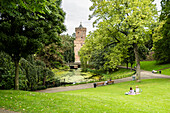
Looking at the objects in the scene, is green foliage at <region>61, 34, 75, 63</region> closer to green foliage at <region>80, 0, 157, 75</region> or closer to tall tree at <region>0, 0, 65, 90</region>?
green foliage at <region>80, 0, 157, 75</region>

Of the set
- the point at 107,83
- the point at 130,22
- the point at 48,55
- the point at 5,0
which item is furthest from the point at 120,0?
the point at 5,0

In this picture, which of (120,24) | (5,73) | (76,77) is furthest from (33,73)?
(76,77)

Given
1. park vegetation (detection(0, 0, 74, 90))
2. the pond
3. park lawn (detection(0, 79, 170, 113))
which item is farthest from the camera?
the pond

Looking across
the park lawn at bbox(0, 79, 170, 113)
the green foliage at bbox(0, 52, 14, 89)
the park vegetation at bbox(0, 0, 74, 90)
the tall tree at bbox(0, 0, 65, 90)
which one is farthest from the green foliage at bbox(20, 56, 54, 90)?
the park lawn at bbox(0, 79, 170, 113)

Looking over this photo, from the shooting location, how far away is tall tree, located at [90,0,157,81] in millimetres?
17484

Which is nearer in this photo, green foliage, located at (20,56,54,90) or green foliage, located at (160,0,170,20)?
green foliage, located at (20,56,54,90)

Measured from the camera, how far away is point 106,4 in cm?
1905

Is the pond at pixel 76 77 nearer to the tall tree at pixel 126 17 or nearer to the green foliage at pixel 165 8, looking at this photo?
the tall tree at pixel 126 17

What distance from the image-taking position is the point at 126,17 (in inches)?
703

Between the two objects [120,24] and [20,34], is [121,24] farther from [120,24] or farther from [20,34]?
[20,34]

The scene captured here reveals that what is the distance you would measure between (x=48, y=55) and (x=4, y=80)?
33.3 ft

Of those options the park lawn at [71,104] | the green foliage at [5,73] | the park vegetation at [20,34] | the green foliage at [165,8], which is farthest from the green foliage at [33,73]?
the green foliage at [165,8]

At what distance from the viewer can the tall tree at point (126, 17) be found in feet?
57.4

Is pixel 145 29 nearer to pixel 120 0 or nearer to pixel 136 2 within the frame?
pixel 136 2
